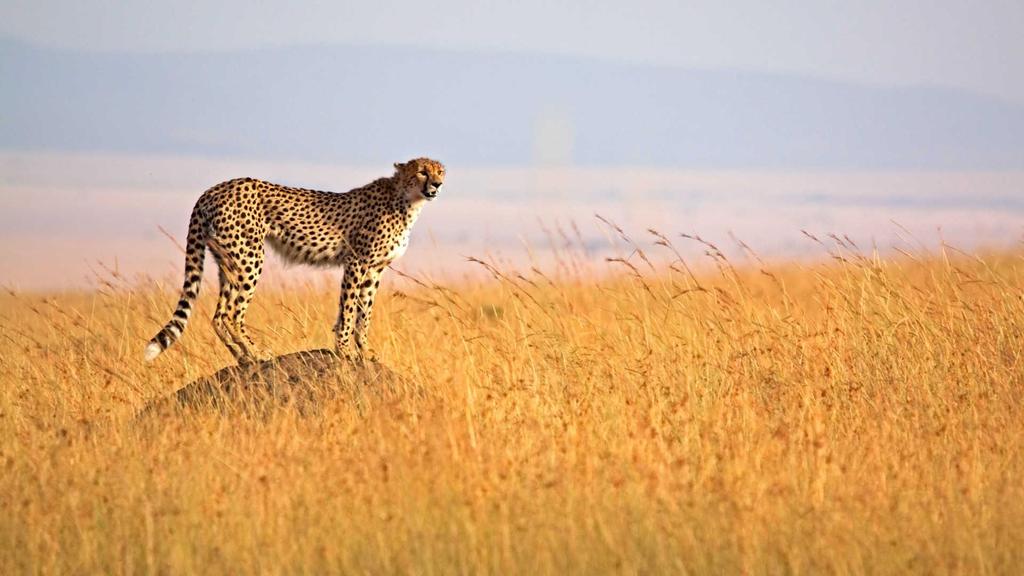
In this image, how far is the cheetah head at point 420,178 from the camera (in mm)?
8742

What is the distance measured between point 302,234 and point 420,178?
98 cm

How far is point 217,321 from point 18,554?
3.64m

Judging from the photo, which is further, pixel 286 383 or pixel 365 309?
pixel 365 309

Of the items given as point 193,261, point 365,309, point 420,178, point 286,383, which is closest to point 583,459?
point 286,383

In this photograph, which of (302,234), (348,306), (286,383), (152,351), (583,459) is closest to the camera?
(583,459)

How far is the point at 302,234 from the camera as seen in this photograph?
8.97 m

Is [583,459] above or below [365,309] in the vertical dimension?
below

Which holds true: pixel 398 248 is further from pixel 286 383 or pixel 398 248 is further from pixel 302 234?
pixel 286 383

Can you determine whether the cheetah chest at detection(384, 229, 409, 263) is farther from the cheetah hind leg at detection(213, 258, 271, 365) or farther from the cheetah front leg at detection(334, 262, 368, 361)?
the cheetah hind leg at detection(213, 258, 271, 365)

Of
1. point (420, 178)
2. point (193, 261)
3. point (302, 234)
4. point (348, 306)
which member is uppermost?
point (420, 178)

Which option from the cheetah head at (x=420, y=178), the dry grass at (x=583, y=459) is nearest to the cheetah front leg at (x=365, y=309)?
the dry grass at (x=583, y=459)

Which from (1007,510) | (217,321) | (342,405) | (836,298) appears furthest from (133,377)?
(1007,510)

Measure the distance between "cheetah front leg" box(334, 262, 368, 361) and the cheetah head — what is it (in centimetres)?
66

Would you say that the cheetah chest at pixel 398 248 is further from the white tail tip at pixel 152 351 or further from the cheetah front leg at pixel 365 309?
the white tail tip at pixel 152 351
